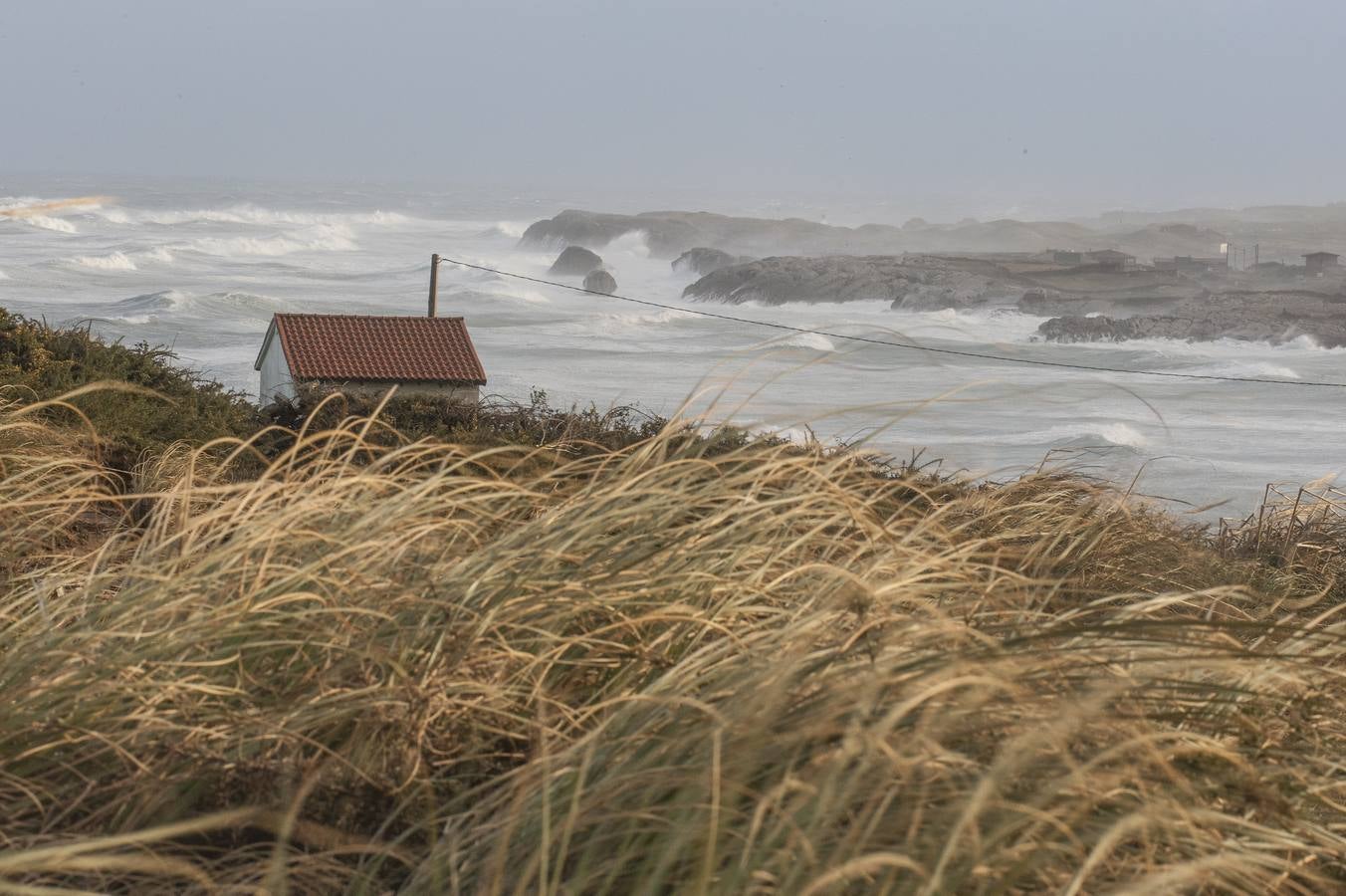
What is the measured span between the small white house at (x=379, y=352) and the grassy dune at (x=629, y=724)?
2325cm

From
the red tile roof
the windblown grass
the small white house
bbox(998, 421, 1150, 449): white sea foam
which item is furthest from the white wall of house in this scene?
bbox(998, 421, 1150, 449): white sea foam

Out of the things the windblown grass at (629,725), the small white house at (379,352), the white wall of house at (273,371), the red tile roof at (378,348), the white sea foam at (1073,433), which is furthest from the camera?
the white sea foam at (1073,433)

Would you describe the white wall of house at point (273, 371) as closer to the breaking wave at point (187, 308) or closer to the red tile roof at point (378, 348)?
the red tile roof at point (378, 348)

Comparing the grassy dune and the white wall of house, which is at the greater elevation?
the grassy dune

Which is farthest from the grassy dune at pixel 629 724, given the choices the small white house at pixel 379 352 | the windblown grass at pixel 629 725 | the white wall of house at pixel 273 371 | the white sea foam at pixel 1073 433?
the white sea foam at pixel 1073 433

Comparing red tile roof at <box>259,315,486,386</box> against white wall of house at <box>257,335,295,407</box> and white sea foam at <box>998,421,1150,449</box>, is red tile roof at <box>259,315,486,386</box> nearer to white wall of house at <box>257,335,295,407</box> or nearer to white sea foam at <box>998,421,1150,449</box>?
white wall of house at <box>257,335,295,407</box>

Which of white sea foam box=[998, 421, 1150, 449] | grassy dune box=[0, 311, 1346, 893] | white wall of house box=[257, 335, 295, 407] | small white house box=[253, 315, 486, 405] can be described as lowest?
white sea foam box=[998, 421, 1150, 449]

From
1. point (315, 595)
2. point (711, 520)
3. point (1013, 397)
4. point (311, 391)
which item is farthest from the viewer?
point (311, 391)

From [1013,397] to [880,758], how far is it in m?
1.68

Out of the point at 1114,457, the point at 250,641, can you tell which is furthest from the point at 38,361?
the point at 250,641

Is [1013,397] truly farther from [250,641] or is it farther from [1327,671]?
[250,641]

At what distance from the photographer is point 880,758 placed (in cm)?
223

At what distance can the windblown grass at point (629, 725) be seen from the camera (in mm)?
2113

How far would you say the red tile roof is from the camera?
27.3m
